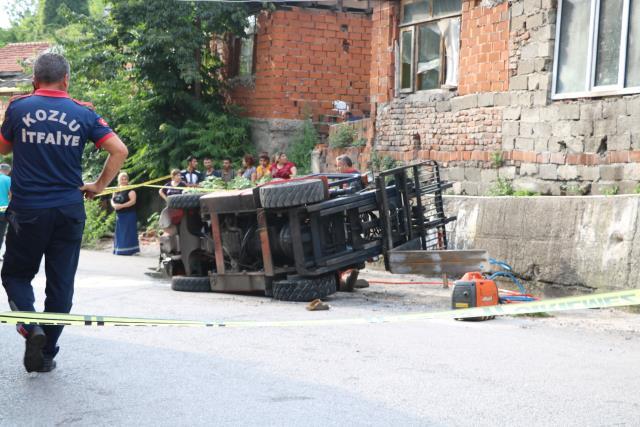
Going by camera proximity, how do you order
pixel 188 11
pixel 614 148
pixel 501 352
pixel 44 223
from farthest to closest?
pixel 188 11, pixel 614 148, pixel 501 352, pixel 44 223

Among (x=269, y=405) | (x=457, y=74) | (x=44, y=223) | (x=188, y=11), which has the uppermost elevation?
(x=188, y=11)

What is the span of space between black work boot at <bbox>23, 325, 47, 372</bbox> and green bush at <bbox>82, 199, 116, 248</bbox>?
14.7 meters

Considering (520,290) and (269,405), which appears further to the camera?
(520,290)

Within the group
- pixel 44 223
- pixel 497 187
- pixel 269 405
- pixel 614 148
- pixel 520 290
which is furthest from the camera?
pixel 497 187

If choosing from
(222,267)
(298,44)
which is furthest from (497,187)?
(298,44)

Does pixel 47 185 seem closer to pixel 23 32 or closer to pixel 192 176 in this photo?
pixel 192 176

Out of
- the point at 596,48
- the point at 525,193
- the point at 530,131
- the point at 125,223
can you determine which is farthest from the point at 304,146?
the point at 596,48

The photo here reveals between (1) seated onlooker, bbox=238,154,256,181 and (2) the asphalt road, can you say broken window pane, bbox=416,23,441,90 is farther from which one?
(2) the asphalt road

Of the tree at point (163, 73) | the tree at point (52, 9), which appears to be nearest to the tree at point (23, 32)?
the tree at point (52, 9)

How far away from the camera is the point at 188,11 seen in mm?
20906

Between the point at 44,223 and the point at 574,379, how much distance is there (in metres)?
3.55

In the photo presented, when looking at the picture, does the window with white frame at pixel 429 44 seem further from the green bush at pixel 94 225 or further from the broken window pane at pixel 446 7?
the green bush at pixel 94 225

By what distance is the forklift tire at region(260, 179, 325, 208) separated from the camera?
31.0 ft

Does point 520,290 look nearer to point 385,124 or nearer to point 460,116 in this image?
point 460,116
